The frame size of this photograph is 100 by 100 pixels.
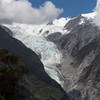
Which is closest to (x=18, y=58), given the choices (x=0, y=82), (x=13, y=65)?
(x=13, y=65)

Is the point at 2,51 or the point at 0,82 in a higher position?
the point at 2,51

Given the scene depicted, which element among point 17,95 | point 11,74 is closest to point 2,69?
point 11,74

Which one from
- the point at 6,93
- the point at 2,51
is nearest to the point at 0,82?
the point at 6,93

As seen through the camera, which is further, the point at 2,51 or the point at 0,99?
the point at 2,51

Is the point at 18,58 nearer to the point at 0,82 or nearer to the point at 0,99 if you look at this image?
the point at 0,82

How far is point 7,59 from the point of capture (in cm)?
4216

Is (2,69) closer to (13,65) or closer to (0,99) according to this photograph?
(13,65)

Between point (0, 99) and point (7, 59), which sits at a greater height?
point (7, 59)

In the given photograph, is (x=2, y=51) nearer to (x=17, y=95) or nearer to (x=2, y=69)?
(x=2, y=69)

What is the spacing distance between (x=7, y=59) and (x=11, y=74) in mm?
2300

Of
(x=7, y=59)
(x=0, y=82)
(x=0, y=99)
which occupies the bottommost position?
(x=0, y=99)

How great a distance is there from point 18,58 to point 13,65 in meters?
1.18

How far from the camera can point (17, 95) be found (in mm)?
42562

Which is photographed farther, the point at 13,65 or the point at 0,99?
the point at 13,65
